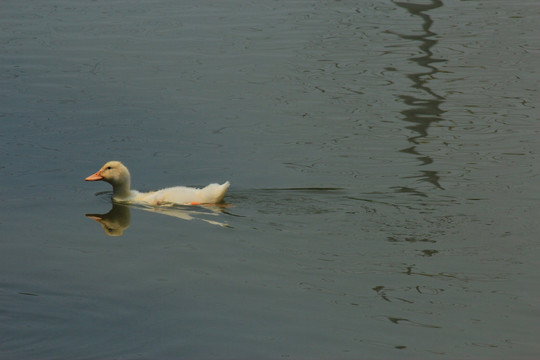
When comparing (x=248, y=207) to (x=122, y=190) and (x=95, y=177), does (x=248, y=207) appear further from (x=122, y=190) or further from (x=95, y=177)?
(x=95, y=177)

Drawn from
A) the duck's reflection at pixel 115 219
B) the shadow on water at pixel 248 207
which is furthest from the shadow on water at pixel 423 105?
the duck's reflection at pixel 115 219

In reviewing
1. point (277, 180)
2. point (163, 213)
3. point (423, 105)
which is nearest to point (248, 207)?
point (277, 180)

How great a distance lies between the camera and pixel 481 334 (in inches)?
290

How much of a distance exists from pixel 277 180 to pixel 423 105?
3485 mm

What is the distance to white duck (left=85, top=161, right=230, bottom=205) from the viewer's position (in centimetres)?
1048

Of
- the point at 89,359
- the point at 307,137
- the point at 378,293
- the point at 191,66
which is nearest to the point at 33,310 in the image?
the point at 89,359

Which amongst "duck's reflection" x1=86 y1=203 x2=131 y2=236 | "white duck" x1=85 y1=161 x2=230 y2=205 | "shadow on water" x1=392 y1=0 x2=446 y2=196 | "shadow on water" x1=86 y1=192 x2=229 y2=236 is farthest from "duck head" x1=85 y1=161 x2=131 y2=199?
"shadow on water" x1=392 y1=0 x2=446 y2=196

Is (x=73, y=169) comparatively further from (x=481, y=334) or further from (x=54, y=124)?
(x=481, y=334)

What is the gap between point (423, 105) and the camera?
1363cm

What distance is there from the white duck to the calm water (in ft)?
0.57

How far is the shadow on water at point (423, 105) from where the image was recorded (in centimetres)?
1117

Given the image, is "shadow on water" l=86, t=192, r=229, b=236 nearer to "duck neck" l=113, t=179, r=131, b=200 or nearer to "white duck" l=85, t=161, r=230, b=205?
"white duck" l=85, t=161, r=230, b=205

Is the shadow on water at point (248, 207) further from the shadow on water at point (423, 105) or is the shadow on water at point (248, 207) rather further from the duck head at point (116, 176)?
the shadow on water at point (423, 105)

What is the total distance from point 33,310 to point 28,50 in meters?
10.0
